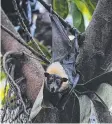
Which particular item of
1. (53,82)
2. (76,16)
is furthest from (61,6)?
(53,82)

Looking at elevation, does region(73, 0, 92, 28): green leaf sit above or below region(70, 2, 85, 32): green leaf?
above

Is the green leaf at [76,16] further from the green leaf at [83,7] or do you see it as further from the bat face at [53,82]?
the bat face at [53,82]

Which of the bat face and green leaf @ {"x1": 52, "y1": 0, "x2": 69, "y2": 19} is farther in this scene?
green leaf @ {"x1": 52, "y1": 0, "x2": 69, "y2": 19}

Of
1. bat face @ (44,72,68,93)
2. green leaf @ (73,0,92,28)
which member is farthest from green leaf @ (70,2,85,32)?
bat face @ (44,72,68,93)

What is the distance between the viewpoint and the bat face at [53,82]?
2.59 ft

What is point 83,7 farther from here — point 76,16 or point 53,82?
point 53,82

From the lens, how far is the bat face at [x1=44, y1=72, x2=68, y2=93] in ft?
2.59

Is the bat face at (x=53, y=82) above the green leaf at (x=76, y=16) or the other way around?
above

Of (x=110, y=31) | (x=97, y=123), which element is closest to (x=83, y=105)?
(x=97, y=123)

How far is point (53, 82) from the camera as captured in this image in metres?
0.79

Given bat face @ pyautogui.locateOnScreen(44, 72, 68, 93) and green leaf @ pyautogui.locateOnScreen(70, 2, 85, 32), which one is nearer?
bat face @ pyautogui.locateOnScreen(44, 72, 68, 93)

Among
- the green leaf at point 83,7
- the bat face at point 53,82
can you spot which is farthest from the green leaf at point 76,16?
the bat face at point 53,82

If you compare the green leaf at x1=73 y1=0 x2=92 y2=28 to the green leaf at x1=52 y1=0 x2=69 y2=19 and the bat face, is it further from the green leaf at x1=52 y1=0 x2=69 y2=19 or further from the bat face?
the bat face

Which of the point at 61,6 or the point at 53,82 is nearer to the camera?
the point at 53,82
